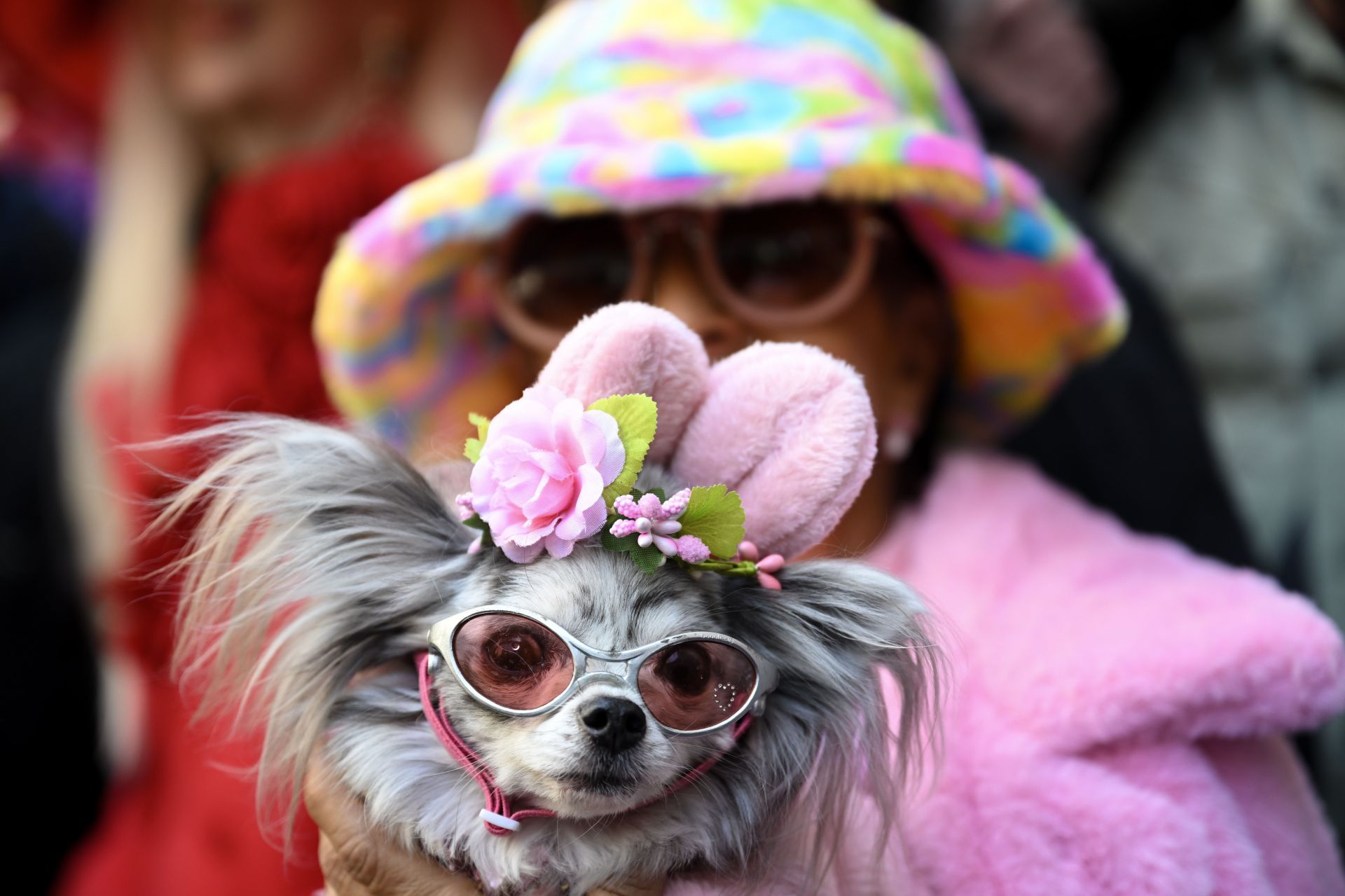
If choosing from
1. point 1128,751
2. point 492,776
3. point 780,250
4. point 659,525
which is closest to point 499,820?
point 492,776

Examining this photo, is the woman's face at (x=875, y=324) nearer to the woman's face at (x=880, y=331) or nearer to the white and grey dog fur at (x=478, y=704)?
the woman's face at (x=880, y=331)

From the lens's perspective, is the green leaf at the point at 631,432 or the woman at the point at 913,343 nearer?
the green leaf at the point at 631,432

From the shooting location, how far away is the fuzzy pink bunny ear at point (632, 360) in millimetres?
746

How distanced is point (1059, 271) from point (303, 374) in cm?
115

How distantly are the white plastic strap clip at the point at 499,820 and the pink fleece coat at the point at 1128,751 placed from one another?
0.15 meters

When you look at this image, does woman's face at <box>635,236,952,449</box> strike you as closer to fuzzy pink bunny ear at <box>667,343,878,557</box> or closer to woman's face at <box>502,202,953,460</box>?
woman's face at <box>502,202,953,460</box>

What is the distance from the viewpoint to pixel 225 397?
5.24 ft

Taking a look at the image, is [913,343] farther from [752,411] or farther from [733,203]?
[752,411]

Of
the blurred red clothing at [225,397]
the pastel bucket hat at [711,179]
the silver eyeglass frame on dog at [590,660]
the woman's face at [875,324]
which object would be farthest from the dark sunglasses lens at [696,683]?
the blurred red clothing at [225,397]

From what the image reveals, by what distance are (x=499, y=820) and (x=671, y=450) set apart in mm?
305

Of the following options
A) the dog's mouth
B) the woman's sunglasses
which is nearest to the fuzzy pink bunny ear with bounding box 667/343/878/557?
the dog's mouth

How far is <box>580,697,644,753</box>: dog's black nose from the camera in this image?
2.20ft

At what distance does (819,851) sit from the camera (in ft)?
2.65

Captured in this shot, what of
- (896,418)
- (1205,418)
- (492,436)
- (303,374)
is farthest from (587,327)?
(1205,418)
